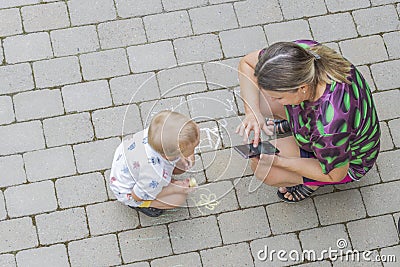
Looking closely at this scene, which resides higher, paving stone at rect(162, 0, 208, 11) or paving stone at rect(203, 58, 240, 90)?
paving stone at rect(162, 0, 208, 11)

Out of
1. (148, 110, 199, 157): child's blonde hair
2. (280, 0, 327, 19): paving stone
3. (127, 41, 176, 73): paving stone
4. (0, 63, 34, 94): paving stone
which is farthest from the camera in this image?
(280, 0, 327, 19): paving stone

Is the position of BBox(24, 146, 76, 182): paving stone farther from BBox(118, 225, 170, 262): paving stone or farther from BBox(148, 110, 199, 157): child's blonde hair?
BBox(148, 110, 199, 157): child's blonde hair

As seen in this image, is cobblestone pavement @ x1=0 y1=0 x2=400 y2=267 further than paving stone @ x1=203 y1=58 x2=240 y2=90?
No

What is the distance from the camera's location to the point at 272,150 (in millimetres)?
3779

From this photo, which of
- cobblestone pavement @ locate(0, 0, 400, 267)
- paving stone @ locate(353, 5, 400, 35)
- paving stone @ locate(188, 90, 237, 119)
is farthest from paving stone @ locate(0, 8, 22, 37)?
paving stone @ locate(353, 5, 400, 35)

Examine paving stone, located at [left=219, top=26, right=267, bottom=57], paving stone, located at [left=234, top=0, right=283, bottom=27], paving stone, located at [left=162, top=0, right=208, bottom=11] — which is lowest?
paving stone, located at [left=219, top=26, right=267, bottom=57]

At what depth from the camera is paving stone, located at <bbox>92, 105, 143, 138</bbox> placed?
13.8 ft

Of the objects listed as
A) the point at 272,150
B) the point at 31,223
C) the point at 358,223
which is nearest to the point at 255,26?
the point at 272,150

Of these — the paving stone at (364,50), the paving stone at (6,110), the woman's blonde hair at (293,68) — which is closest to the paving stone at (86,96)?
the paving stone at (6,110)

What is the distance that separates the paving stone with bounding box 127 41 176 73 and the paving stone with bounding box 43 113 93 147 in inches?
19.4

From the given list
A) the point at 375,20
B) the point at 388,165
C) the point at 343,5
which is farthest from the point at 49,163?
the point at 375,20

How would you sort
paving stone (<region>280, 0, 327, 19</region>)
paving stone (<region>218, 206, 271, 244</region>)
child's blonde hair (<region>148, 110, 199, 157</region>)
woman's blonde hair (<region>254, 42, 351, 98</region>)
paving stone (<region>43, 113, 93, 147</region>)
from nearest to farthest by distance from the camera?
woman's blonde hair (<region>254, 42, 351, 98</region>) < child's blonde hair (<region>148, 110, 199, 157</region>) < paving stone (<region>218, 206, 271, 244</region>) < paving stone (<region>43, 113, 93, 147</region>) < paving stone (<region>280, 0, 327, 19</region>)

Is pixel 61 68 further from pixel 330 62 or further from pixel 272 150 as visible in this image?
pixel 330 62

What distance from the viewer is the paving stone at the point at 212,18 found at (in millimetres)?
4512
